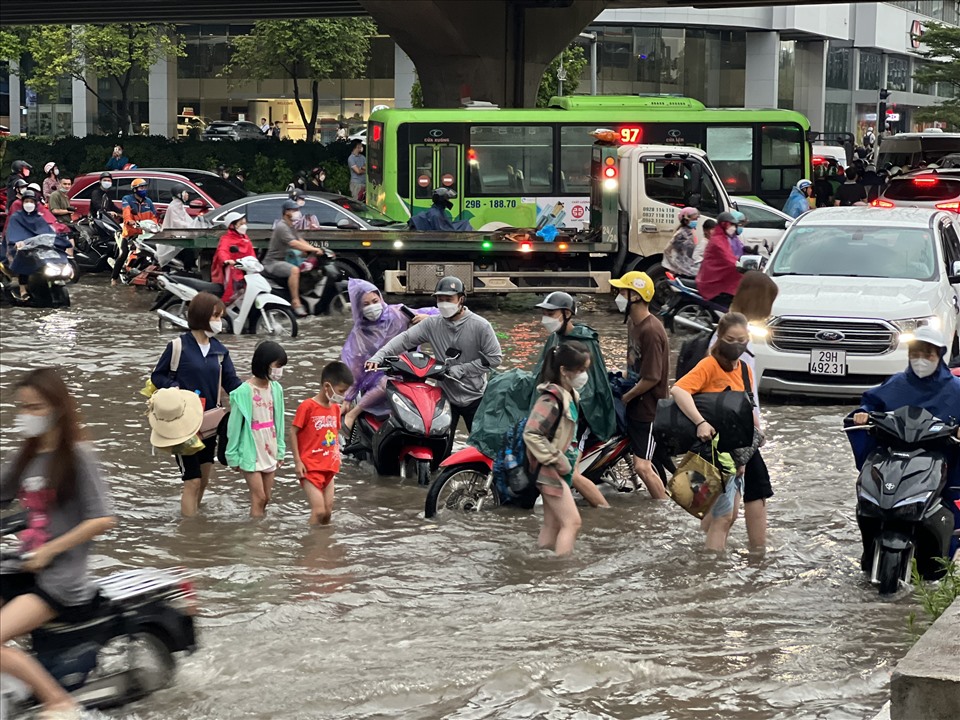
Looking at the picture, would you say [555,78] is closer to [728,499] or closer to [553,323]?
[553,323]

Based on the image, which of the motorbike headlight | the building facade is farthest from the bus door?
the building facade

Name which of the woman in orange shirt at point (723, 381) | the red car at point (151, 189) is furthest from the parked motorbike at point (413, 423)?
the red car at point (151, 189)

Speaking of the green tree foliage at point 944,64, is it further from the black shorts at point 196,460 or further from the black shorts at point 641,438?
the black shorts at point 196,460

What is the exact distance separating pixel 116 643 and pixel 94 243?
61.8 feet

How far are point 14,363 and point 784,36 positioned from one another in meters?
58.2

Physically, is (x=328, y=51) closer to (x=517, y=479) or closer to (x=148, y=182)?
(x=148, y=182)

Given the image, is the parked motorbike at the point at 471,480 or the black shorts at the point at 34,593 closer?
the black shorts at the point at 34,593

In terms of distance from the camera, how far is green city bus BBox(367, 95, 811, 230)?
2381 cm

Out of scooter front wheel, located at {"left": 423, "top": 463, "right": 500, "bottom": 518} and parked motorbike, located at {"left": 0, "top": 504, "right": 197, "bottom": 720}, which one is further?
scooter front wheel, located at {"left": 423, "top": 463, "right": 500, "bottom": 518}

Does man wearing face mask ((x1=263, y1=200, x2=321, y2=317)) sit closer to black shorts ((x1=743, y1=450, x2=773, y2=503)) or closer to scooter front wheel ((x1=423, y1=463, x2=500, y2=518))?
scooter front wheel ((x1=423, y1=463, x2=500, y2=518))

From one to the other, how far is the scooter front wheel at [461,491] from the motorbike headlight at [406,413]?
2.07 feet

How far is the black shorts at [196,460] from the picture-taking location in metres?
9.48

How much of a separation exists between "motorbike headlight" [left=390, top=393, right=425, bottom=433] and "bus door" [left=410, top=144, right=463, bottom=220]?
13751mm

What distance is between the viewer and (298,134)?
64625mm
